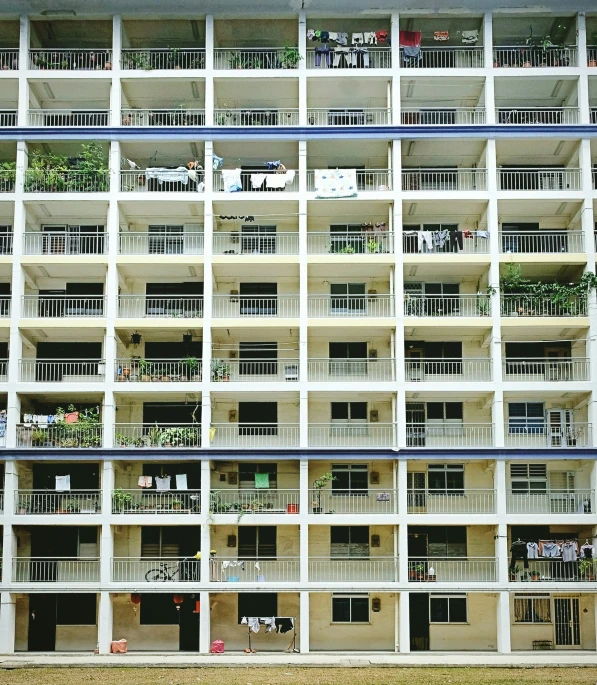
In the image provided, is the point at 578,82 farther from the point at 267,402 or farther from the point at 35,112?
the point at 35,112

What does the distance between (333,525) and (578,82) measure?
18246 millimetres

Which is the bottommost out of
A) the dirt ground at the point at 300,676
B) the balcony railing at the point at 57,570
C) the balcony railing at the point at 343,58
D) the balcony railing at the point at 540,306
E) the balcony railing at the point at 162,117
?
the dirt ground at the point at 300,676

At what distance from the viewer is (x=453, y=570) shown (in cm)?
3575

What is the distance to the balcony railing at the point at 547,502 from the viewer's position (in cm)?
3619

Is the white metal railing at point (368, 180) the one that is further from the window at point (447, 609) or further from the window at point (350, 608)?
the window at point (447, 609)

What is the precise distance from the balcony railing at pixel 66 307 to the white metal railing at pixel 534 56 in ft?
57.9

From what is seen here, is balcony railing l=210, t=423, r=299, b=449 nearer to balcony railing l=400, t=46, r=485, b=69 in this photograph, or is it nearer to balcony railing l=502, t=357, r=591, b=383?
balcony railing l=502, t=357, r=591, b=383

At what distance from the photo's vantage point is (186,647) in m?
36.0

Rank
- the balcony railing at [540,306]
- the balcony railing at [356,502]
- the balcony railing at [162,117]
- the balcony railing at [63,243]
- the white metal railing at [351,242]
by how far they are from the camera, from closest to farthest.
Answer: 1. the balcony railing at [540,306]
2. the balcony railing at [356,502]
3. the white metal railing at [351,242]
4. the balcony railing at [63,243]
5. the balcony railing at [162,117]

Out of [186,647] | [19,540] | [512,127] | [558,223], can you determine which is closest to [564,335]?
[558,223]

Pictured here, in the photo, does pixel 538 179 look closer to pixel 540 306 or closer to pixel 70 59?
pixel 540 306

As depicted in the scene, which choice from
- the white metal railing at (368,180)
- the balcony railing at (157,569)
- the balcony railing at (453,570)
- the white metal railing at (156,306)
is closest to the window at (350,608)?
the balcony railing at (453,570)

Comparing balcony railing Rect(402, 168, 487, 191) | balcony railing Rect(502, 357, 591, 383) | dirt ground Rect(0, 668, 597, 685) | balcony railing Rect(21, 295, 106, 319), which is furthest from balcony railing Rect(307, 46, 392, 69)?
dirt ground Rect(0, 668, 597, 685)

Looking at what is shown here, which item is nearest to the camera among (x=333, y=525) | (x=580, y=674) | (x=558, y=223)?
(x=580, y=674)
